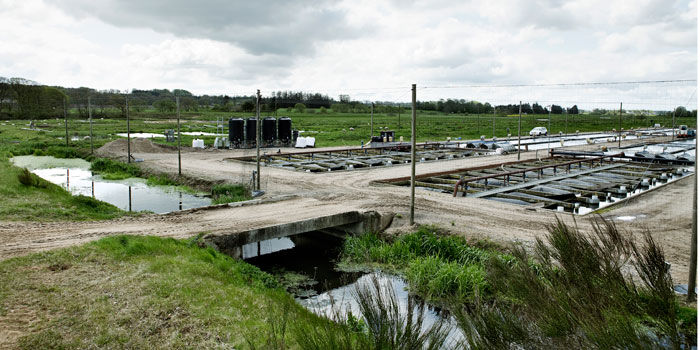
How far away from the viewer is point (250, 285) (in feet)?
35.1

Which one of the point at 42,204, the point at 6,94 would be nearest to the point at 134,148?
the point at 42,204

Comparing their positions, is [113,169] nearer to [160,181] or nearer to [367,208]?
[160,181]

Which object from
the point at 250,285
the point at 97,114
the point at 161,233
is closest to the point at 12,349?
the point at 250,285

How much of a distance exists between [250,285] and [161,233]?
12.5ft

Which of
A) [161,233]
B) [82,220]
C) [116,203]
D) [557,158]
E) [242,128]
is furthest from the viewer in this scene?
[242,128]

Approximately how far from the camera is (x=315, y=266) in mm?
13734

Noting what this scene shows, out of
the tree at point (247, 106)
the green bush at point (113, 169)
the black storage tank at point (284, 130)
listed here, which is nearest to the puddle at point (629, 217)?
the green bush at point (113, 169)

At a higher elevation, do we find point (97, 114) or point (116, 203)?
point (97, 114)

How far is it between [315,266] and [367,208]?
3659 mm

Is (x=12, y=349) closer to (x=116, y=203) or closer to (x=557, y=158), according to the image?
(x=116, y=203)

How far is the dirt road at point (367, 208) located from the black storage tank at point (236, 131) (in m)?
16.0

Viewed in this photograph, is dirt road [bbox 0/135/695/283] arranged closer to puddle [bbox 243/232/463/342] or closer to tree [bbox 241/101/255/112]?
puddle [bbox 243/232/463/342]

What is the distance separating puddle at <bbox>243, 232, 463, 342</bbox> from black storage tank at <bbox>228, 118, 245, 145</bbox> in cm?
2586

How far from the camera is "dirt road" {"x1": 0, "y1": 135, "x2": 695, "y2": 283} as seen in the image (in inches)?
497
